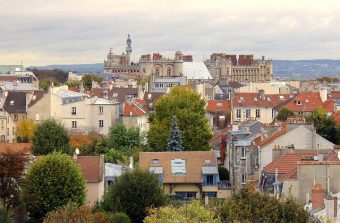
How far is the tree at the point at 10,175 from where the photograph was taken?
147 ft

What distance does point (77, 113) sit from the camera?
86.9 m

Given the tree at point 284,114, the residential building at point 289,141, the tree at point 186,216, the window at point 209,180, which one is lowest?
the window at point 209,180

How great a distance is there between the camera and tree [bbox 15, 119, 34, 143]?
80500 mm

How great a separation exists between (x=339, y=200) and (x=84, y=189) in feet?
52.2

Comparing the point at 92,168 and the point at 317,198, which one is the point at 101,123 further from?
the point at 317,198

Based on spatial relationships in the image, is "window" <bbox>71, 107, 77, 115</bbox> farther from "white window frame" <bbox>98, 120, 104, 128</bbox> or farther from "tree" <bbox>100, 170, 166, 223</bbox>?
"tree" <bbox>100, 170, 166, 223</bbox>

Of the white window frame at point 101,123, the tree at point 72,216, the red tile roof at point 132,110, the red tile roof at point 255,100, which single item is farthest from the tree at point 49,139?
the red tile roof at point 255,100

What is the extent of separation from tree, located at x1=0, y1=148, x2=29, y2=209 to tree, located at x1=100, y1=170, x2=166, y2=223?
414 centimetres

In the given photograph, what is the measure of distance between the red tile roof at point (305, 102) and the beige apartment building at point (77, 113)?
2070 cm

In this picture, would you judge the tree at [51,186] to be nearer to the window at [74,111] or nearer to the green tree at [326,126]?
the green tree at [326,126]

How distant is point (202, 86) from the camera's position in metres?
127

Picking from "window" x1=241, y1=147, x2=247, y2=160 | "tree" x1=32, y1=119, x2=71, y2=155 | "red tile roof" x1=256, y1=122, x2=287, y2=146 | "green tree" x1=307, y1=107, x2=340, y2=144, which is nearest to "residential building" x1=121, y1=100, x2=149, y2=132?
"green tree" x1=307, y1=107, x2=340, y2=144

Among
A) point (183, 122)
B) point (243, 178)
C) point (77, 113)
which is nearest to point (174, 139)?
point (183, 122)

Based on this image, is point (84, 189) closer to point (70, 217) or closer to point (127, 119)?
point (70, 217)
